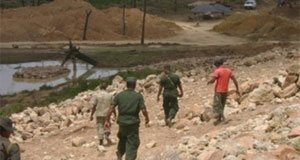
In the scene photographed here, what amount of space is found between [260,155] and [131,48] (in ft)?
114

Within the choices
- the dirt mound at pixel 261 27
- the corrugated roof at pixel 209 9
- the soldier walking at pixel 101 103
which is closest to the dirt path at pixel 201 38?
the dirt mound at pixel 261 27

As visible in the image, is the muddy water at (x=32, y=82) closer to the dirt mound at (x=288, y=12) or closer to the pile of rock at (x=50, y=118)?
the pile of rock at (x=50, y=118)

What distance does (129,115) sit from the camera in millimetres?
7742

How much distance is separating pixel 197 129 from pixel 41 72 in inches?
824

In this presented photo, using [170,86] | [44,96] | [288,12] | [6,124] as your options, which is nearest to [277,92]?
[170,86]

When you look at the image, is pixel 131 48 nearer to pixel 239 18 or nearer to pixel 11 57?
pixel 11 57

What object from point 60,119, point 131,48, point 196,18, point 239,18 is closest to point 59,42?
point 131,48

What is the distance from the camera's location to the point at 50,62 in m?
35.5

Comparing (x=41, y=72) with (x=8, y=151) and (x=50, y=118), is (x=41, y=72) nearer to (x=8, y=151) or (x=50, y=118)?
(x=50, y=118)

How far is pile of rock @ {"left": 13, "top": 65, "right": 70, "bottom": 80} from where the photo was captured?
29.5 m

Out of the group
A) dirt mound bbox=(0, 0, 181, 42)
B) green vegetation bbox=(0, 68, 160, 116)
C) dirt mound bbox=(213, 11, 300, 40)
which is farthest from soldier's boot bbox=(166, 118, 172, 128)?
dirt mound bbox=(213, 11, 300, 40)

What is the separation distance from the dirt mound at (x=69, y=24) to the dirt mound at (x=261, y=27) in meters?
5.85

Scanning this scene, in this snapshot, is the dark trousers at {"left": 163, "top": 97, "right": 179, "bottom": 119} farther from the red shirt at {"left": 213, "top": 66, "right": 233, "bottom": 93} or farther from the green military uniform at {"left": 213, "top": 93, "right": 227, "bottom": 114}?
the red shirt at {"left": 213, "top": 66, "right": 233, "bottom": 93}

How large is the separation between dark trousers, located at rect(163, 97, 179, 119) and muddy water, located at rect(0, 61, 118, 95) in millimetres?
15095
